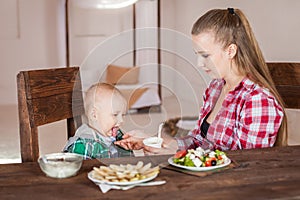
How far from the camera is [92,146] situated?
156cm

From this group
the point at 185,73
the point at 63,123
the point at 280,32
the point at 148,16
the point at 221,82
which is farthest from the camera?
the point at 148,16

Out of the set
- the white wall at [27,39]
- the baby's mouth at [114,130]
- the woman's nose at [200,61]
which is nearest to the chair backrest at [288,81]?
the woman's nose at [200,61]

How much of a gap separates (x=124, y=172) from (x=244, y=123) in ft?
1.98

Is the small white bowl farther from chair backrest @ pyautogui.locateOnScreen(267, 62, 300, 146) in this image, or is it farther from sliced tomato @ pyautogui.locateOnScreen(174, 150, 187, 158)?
chair backrest @ pyautogui.locateOnScreen(267, 62, 300, 146)

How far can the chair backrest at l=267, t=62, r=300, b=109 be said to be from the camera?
6.43 feet

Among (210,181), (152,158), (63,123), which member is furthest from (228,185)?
(63,123)

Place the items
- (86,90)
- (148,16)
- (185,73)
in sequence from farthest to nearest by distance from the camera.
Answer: (148,16), (86,90), (185,73)

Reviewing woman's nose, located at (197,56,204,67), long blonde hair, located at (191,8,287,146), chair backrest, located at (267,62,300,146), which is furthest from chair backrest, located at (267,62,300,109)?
woman's nose, located at (197,56,204,67)

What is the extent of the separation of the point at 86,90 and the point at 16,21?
6.18 metres

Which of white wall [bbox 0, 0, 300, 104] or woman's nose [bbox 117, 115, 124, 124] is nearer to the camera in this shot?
woman's nose [bbox 117, 115, 124, 124]

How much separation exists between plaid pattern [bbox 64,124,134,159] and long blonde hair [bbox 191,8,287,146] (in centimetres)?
47

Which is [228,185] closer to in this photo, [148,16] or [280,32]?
[280,32]

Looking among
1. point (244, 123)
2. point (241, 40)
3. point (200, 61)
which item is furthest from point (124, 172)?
point (241, 40)

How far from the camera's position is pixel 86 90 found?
1.55 metres
